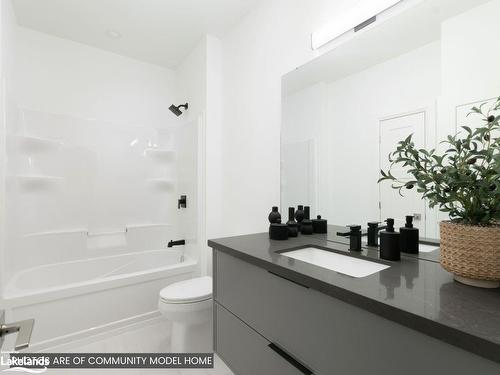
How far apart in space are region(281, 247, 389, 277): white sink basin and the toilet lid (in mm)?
894

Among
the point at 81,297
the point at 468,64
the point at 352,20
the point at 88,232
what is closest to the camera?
the point at 468,64

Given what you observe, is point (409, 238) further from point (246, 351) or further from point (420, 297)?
point (246, 351)

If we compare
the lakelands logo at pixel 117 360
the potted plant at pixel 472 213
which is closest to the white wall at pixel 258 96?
the lakelands logo at pixel 117 360

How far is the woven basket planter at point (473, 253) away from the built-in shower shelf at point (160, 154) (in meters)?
3.01

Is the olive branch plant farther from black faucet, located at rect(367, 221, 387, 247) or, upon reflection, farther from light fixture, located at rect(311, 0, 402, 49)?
light fixture, located at rect(311, 0, 402, 49)

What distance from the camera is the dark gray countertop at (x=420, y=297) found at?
508mm

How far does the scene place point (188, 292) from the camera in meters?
1.82

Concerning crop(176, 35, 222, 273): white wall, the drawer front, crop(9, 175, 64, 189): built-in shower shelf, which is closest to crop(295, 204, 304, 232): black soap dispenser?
the drawer front

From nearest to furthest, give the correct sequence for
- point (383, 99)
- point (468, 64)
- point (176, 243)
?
point (468, 64) → point (383, 99) → point (176, 243)

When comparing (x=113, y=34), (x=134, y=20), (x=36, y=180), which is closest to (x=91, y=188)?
(x=36, y=180)

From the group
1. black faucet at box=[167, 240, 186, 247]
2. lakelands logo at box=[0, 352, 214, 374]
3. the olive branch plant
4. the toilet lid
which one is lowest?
lakelands logo at box=[0, 352, 214, 374]

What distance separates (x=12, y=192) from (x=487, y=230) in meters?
3.02

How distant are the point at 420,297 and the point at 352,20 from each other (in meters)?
1.38

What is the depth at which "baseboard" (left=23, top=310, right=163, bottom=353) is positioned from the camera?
1.84 meters
